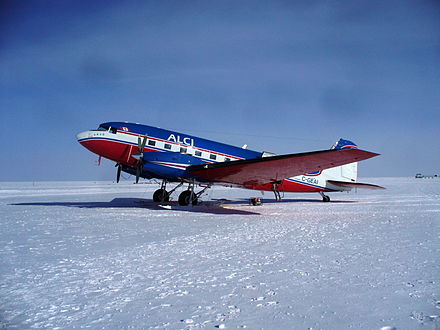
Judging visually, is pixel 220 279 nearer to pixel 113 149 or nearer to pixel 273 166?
pixel 273 166

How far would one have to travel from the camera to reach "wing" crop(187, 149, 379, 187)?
11.5m

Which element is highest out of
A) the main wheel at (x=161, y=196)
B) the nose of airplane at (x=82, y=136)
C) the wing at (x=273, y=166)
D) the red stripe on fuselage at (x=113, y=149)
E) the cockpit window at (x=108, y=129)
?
the cockpit window at (x=108, y=129)

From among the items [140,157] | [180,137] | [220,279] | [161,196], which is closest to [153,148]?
[140,157]

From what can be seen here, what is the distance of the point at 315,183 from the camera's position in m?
20.2

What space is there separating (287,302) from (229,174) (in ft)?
35.8

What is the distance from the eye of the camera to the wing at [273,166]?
37.8 feet

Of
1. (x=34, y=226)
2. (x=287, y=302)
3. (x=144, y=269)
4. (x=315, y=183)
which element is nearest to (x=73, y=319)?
(x=144, y=269)

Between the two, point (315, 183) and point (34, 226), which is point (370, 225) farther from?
point (315, 183)

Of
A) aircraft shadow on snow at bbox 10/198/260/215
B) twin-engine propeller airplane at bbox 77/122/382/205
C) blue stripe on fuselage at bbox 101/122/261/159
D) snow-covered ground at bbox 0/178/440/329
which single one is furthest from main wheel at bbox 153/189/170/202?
snow-covered ground at bbox 0/178/440/329

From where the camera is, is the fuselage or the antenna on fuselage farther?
the fuselage

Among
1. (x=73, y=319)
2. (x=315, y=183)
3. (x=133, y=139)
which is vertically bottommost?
(x=73, y=319)

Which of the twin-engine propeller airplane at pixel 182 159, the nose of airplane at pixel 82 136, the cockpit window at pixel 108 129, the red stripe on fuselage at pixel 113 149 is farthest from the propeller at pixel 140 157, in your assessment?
the nose of airplane at pixel 82 136

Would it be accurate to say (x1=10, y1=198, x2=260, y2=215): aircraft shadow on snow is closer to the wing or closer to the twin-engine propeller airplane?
the twin-engine propeller airplane

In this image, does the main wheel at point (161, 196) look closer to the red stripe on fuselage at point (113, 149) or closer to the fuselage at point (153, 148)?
the fuselage at point (153, 148)
